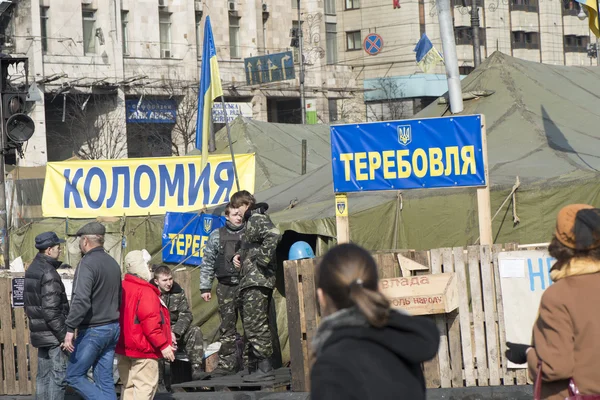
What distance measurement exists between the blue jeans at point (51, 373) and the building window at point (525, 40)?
59281 mm

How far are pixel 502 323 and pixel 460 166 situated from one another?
67.1 inches

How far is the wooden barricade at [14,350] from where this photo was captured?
10703mm

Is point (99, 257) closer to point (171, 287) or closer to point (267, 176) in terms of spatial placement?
point (171, 287)

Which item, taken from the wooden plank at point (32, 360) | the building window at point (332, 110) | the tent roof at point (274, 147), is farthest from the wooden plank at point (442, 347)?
the building window at point (332, 110)

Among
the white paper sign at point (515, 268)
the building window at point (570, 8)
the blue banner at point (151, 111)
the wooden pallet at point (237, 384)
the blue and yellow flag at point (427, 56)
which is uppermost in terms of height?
the building window at point (570, 8)

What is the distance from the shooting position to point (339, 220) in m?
10.7

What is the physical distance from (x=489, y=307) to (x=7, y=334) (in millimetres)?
4942

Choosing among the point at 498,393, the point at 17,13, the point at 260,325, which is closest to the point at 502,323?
the point at 498,393

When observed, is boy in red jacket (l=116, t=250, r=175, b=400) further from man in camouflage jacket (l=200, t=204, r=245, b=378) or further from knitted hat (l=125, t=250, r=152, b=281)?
man in camouflage jacket (l=200, t=204, r=245, b=378)

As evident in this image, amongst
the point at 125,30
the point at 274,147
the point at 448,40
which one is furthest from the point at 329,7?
the point at 448,40

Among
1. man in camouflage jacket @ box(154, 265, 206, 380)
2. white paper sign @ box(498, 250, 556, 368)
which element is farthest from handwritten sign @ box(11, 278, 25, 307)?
white paper sign @ box(498, 250, 556, 368)

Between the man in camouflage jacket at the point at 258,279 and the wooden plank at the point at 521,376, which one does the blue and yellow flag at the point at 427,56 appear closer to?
the man in camouflage jacket at the point at 258,279

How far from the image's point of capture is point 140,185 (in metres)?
15.7

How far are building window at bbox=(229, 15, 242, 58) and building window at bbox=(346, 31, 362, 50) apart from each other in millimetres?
10975
